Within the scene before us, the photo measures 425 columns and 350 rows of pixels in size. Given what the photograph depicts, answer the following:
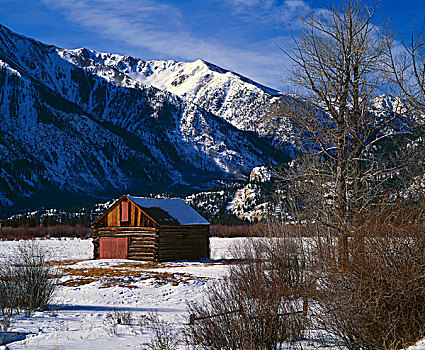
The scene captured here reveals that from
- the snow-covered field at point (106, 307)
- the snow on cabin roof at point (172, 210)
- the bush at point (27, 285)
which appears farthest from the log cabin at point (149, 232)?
the bush at point (27, 285)

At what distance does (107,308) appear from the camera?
16.7m

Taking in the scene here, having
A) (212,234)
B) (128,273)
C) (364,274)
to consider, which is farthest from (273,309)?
(212,234)

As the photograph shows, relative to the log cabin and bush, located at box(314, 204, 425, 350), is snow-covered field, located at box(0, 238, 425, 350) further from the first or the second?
the log cabin

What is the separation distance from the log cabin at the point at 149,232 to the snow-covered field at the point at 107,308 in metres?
10.1

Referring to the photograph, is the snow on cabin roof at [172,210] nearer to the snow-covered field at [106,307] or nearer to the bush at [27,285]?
the snow-covered field at [106,307]

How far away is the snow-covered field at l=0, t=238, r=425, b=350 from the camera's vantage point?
1048 centimetres

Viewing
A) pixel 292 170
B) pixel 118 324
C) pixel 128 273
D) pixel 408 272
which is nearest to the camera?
pixel 408 272

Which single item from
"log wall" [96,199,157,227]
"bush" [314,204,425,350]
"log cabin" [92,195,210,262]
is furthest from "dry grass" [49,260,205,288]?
"bush" [314,204,425,350]

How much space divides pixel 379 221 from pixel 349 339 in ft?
7.36

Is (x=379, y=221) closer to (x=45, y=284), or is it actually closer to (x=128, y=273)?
(x=45, y=284)

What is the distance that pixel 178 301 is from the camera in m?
18.3

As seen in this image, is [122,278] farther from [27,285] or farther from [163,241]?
[163,241]

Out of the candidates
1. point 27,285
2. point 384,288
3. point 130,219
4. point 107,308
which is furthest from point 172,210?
point 384,288

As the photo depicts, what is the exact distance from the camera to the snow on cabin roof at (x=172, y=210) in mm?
38500
